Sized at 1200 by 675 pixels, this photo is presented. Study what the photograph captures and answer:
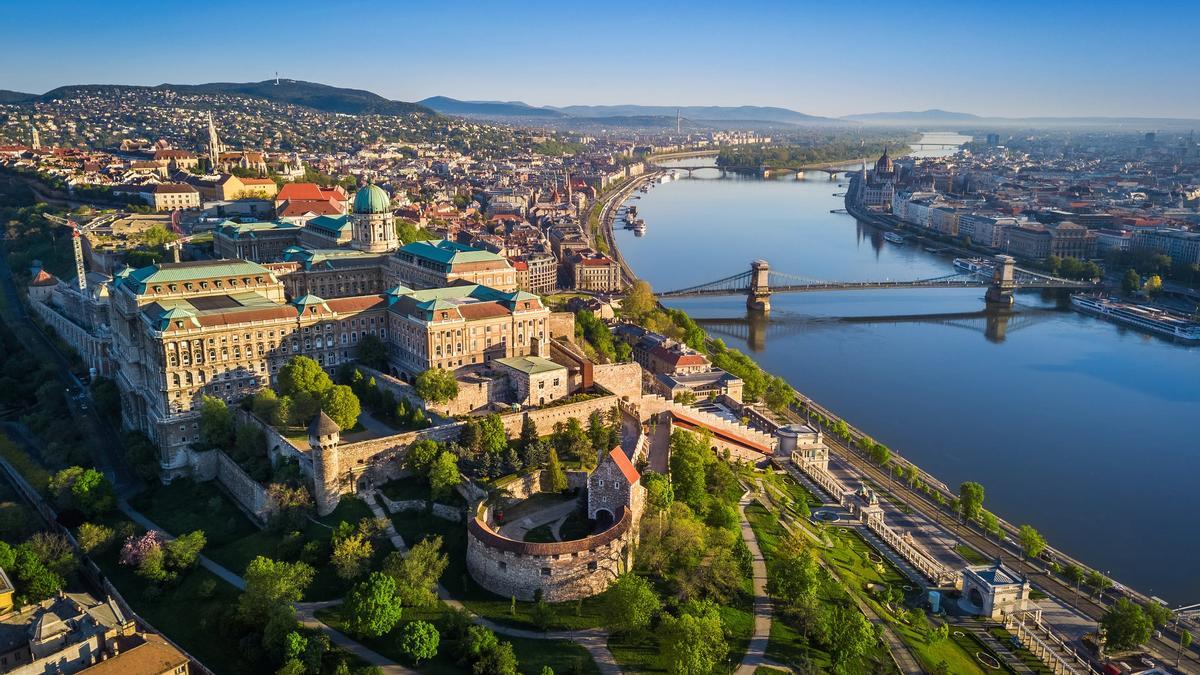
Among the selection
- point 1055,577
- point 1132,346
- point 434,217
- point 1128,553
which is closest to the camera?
point 1055,577

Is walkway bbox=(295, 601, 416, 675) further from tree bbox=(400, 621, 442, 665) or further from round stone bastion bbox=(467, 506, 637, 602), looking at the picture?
round stone bastion bbox=(467, 506, 637, 602)

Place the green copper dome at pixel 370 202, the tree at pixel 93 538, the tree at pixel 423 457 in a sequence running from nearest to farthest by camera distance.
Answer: the tree at pixel 93 538 < the tree at pixel 423 457 < the green copper dome at pixel 370 202

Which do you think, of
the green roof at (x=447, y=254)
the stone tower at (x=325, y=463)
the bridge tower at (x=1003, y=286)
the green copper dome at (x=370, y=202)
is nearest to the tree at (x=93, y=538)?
the stone tower at (x=325, y=463)

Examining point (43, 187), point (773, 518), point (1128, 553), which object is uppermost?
point (43, 187)

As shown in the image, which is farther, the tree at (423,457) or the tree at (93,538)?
the tree at (423,457)

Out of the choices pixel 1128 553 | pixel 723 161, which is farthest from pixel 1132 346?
pixel 723 161

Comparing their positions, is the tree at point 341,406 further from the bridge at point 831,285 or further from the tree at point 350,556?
the bridge at point 831,285

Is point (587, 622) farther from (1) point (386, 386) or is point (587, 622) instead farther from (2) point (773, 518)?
(1) point (386, 386)
